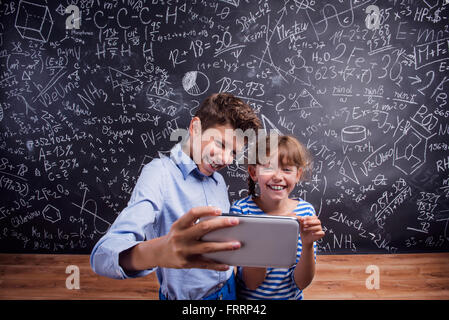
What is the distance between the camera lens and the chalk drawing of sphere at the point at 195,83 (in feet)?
8.13

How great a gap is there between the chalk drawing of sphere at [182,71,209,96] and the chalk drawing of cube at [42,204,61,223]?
1.82 m

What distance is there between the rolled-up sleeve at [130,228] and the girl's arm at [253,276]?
1.29ft

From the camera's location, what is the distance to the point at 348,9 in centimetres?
243

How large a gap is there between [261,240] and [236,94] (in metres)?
2.03

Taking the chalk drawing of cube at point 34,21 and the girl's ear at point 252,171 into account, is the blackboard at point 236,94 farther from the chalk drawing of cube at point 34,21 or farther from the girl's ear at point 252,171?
the girl's ear at point 252,171

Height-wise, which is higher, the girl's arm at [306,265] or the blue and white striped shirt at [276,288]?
the girl's arm at [306,265]

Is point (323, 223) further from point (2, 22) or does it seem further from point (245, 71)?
point (2, 22)

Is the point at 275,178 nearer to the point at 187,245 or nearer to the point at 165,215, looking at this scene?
the point at 165,215

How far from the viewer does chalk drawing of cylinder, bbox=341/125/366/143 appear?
2.50 meters

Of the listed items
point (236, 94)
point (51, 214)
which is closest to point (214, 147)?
point (236, 94)

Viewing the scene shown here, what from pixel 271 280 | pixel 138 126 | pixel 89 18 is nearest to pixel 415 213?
pixel 271 280

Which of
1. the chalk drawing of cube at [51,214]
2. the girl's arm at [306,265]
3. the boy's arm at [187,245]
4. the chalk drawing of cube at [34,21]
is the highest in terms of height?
the chalk drawing of cube at [34,21]

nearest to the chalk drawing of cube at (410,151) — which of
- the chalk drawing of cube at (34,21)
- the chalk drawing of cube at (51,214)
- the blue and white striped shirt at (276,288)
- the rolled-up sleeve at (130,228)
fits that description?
the blue and white striped shirt at (276,288)

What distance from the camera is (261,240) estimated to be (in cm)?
66
